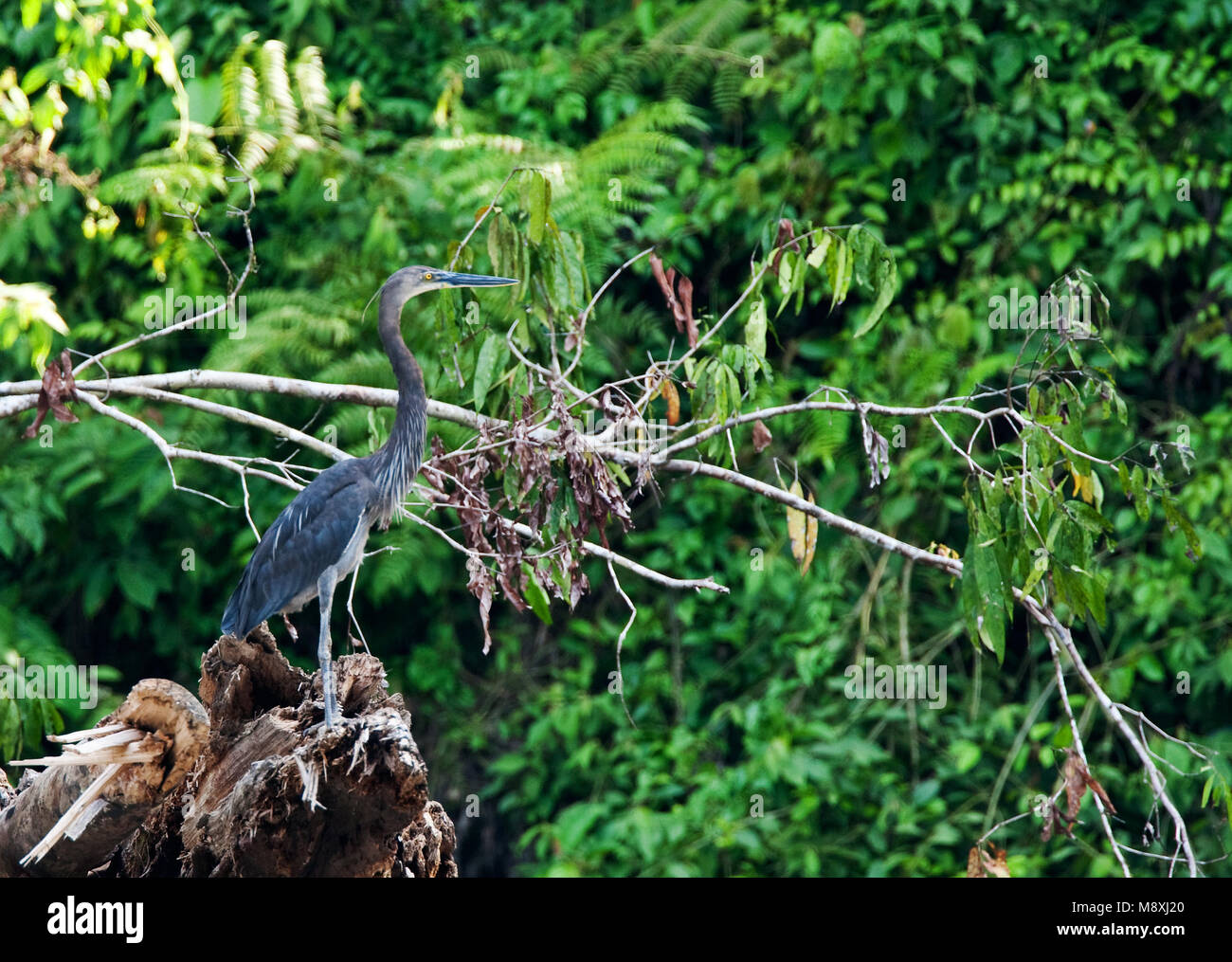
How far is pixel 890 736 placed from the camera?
24.2ft

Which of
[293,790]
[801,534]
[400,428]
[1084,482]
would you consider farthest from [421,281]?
[1084,482]

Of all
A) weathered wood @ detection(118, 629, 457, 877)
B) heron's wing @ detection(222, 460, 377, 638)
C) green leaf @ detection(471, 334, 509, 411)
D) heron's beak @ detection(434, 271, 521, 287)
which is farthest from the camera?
heron's beak @ detection(434, 271, 521, 287)

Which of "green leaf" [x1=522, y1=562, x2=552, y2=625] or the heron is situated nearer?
"green leaf" [x1=522, y1=562, x2=552, y2=625]

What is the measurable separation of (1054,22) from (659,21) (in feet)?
7.58

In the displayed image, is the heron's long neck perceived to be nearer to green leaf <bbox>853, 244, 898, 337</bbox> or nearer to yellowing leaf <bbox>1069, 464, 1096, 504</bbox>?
green leaf <bbox>853, 244, 898, 337</bbox>

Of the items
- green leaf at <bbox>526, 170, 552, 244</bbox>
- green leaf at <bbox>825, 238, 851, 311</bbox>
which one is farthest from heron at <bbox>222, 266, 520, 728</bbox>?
green leaf at <bbox>825, 238, 851, 311</bbox>

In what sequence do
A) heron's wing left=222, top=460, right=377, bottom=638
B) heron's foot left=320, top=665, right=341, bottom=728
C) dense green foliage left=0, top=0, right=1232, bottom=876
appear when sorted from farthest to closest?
1. dense green foliage left=0, top=0, right=1232, bottom=876
2. heron's wing left=222, top=460, right=377, bottom=638
3. heron's foot left=320, top=665, right=341, bottom=728

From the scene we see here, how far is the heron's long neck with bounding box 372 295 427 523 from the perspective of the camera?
459cm

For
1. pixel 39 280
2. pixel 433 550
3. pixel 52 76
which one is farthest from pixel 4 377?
pixel 433 550

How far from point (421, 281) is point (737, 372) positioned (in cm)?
232

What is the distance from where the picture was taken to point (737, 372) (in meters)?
6.69

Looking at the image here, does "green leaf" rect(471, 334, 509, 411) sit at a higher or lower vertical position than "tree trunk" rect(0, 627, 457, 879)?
higher

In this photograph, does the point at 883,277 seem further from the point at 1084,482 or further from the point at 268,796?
the point at 268,796

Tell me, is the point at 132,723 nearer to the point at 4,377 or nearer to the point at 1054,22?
the point at 4,377
